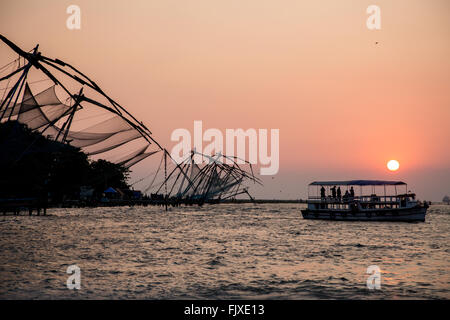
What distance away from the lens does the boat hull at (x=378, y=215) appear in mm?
50125

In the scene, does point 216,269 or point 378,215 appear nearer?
point 216,269

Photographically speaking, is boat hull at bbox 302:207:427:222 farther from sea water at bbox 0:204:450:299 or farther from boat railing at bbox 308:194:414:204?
sea water at bbox 0:204:450:299

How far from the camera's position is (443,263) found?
20109 millimetres

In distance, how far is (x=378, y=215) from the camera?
170ft

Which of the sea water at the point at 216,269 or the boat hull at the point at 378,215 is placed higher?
the boat hull at the point at 378,215

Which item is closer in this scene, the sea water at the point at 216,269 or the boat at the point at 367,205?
the sea water at the point at 216,269

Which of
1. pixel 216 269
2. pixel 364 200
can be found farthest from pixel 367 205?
pixel 216 269

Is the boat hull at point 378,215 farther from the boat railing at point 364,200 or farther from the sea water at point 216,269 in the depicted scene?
the sea water at point 216,269

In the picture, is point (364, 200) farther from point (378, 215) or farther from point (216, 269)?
point (216, 269)

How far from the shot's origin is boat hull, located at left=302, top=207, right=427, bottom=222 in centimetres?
5012

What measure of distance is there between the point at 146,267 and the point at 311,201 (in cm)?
4146

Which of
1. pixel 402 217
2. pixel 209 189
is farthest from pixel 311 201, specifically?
A: pixel 209 189

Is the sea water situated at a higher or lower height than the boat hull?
lower
